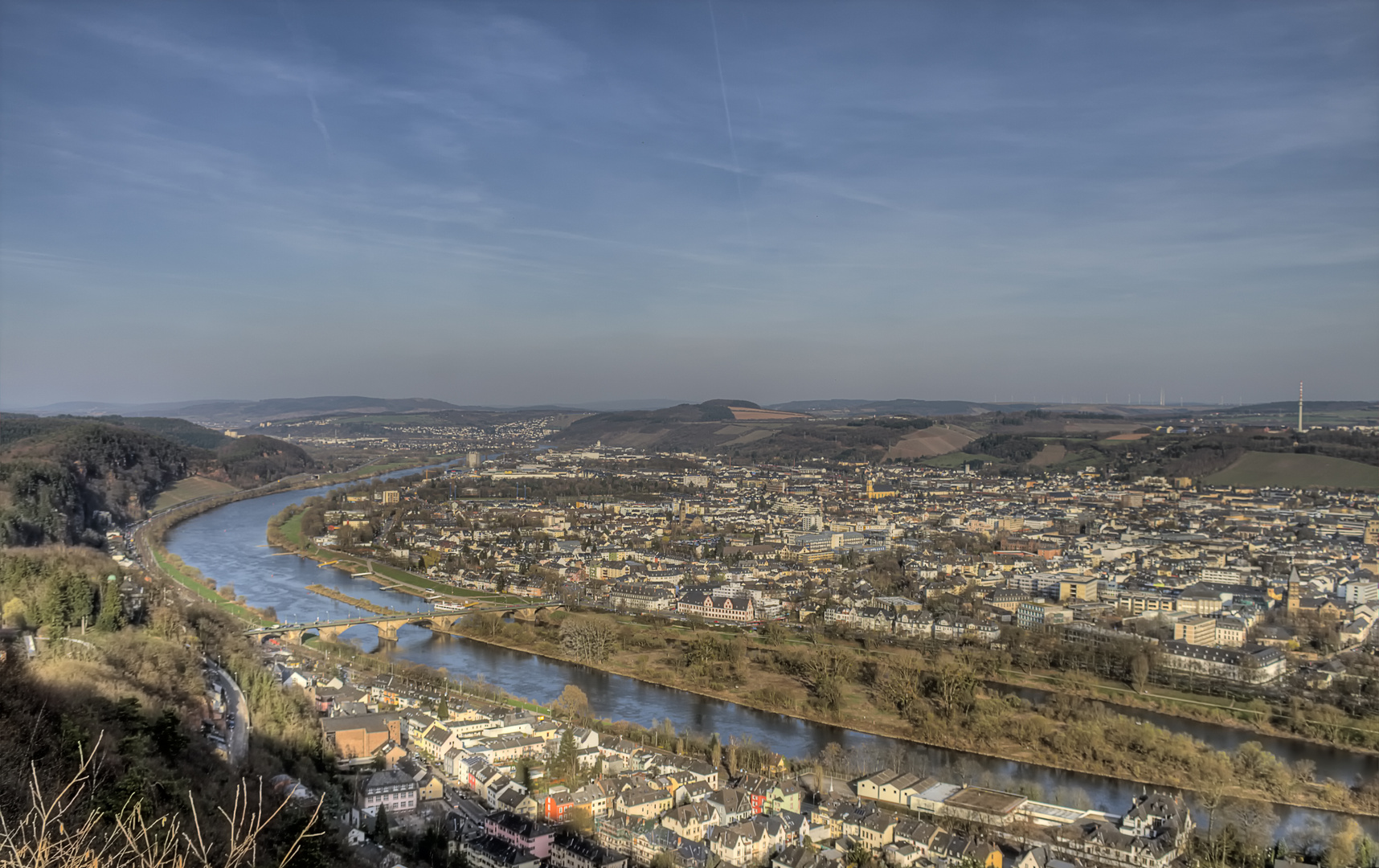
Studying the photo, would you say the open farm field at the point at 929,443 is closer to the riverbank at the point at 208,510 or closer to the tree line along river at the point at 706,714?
the riverbank at the point at 208,510

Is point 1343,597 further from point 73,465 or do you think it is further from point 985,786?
point 73,465

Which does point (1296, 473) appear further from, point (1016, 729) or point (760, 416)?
point (760, 416)

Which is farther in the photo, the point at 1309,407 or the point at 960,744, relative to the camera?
the point at 1309,407

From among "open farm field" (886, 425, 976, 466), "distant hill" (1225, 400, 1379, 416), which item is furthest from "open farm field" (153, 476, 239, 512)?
"distant hill" (1225, 400, 1379, 416)

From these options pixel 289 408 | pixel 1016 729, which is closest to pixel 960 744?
pixel 1016 729

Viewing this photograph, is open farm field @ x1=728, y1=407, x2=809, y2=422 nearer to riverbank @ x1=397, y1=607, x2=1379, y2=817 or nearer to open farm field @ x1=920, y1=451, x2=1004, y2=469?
open farm field @ x1=920, y1=451, x2=1004, y2=469

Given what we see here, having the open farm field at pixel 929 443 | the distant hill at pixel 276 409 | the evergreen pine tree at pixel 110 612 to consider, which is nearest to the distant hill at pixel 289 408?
the distant hill at pixel 276 409
